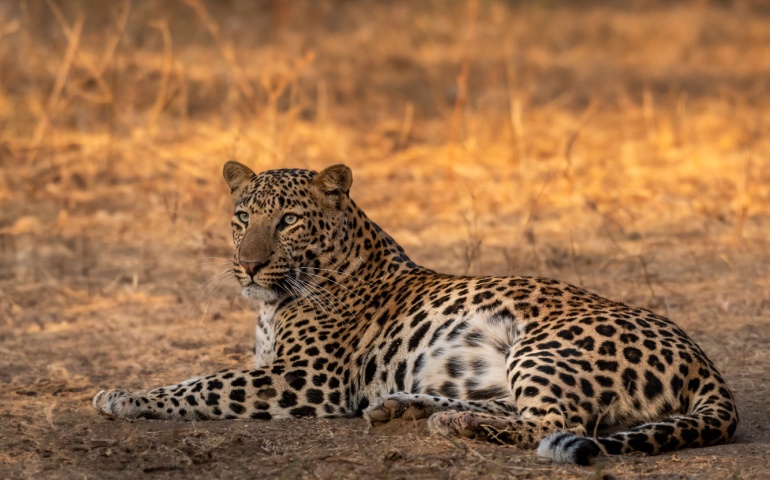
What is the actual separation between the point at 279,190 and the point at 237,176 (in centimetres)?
47

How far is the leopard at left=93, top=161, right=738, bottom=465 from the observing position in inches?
227

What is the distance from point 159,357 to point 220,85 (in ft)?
25.0

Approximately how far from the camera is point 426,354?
6516mm

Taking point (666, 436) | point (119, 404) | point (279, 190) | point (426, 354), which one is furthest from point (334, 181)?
point (666, 436)

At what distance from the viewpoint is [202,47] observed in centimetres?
1703

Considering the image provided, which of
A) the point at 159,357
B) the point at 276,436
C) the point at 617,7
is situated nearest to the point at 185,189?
the point at 159,357

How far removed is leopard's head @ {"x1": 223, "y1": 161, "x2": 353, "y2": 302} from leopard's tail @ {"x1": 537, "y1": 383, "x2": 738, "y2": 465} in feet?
6.83

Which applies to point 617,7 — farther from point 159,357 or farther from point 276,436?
point 276,436

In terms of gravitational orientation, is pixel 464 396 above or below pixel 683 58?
below

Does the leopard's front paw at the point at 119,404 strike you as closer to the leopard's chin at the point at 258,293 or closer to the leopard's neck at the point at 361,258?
the leopard's chin at the point at 258,293

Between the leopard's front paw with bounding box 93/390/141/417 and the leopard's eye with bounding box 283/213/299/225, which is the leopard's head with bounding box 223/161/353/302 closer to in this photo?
the leopard's eye with bounding box 283/213/299/225

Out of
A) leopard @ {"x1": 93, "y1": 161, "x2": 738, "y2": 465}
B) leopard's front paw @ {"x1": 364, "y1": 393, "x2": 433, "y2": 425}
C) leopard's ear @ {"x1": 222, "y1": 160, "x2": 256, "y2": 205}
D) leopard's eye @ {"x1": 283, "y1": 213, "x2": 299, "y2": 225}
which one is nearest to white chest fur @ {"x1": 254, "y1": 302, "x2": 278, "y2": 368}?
leopard @ {"x1": 93, "y1": 161, "x2": 738, "y2": 465}

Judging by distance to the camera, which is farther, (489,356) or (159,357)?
(159,357)

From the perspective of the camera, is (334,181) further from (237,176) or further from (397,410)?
(397,410)
